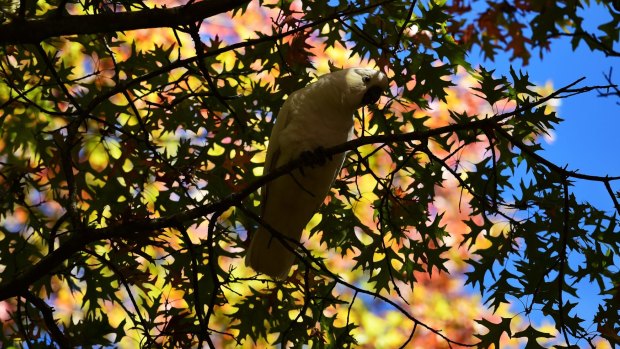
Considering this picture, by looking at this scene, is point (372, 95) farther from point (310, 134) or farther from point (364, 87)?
point (310, 134)

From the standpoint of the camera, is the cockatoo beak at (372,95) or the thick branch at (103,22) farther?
the cockatoo beak at (372,95)

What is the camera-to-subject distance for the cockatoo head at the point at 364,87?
292 cm

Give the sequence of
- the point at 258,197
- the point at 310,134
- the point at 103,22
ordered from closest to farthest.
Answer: the point at 103,22 → the point at 310,134 → the point at 258,197

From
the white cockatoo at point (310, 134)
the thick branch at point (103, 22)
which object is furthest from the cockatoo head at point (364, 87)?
the thick branch at point (103, 22)

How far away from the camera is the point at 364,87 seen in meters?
2.94

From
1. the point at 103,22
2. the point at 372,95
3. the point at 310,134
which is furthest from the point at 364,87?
the point at 103,22

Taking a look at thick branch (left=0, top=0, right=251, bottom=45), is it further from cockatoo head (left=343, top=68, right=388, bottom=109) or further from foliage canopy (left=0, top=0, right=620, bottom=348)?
cockatoo head (left=343, top=68, right=388, bottom=109)

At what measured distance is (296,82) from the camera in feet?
10.6

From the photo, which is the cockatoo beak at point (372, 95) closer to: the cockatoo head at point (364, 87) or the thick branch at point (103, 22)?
the cockatoo head at point (364, 87)

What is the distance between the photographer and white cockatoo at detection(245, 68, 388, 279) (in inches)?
116

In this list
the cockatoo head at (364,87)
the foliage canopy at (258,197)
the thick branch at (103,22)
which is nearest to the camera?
the thick branch at (103,22)

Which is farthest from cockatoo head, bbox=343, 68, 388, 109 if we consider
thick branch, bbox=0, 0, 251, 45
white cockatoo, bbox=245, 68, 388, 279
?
thick branch, bbox=0, 0, 251, 45

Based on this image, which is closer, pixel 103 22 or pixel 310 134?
pixel 103 22

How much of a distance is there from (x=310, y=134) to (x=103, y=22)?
3.89ft
